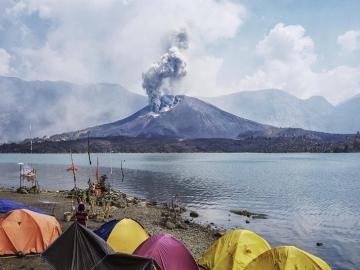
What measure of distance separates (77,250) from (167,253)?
4.23 metres

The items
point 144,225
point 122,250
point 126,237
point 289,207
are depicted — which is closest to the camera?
point 122,250

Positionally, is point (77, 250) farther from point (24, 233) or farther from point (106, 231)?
point (24, 233)

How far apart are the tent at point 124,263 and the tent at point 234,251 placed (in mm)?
6038

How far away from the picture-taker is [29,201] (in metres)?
45.3

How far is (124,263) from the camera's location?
48.2 ft

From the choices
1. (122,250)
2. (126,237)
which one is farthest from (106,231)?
(122,250)

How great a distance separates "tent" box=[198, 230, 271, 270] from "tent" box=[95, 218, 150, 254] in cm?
371

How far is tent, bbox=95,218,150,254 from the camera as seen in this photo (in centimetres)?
2127

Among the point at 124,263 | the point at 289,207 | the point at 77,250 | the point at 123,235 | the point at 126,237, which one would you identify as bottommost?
the point at 289,207

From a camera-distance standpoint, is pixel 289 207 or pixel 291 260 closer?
pixel 291 260

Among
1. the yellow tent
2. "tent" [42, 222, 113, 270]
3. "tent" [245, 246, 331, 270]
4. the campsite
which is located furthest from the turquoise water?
"tent" [42, 222, 113, 270]

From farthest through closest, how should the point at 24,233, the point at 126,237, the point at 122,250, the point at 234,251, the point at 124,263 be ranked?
the point at 24,233, the point at 126,237, the point at 122,250, the point at 234,251, the point at 124,263

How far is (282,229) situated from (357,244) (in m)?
7.54

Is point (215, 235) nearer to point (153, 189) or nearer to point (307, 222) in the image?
point (307, 222)
